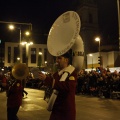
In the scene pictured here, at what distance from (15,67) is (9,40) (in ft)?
309

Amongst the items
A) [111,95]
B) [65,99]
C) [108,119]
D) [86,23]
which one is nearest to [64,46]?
[65,99]

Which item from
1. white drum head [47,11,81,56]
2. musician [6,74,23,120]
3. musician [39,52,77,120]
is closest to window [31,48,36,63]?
musician [6,74,23,120]

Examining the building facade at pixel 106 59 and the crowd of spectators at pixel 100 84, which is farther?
the building facade at pixel 106 59

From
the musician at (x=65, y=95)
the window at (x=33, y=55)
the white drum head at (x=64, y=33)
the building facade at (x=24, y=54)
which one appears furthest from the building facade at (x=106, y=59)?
the musician at (x=65, y=95)

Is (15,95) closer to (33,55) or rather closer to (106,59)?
(106,59)

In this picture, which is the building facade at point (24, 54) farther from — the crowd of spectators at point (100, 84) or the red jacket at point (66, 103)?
the red jacket at point (66, 103)

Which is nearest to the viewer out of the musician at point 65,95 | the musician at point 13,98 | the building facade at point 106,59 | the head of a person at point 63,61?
the musician at point 65,95

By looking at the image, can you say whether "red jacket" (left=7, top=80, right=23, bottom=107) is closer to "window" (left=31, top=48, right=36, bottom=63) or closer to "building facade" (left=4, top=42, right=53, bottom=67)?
"building facade" (left=4, top=42, right=53, bottom=67)

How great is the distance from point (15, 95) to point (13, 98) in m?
0.09

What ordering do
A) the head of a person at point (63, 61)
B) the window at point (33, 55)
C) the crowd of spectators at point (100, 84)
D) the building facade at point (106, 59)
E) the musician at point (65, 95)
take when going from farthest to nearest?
the window at point (33, 55), the building facade at point (106, 59), the crowd of spectators at point (100, 84), the head of a person at point (63, 61), the musician at point (65, 95)

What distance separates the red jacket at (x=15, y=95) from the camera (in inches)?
287

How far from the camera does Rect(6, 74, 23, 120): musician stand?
722 cm

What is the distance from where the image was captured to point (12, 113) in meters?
7.22

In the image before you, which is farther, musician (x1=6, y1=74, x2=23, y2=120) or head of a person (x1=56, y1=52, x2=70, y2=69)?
musician (x1=6, y1=74, x2=23, y2=120)
